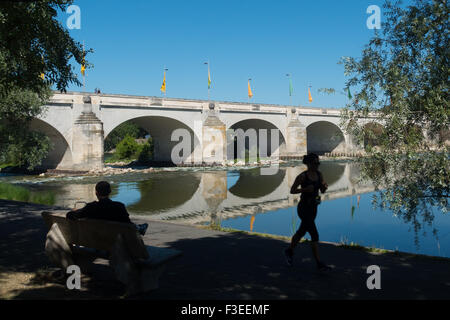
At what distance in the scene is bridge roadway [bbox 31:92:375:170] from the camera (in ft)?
97.8

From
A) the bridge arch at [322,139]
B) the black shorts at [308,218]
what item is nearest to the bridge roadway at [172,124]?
the bridge arch at [322,139]

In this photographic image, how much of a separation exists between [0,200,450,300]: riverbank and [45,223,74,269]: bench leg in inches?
7.8

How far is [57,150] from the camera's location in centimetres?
3128

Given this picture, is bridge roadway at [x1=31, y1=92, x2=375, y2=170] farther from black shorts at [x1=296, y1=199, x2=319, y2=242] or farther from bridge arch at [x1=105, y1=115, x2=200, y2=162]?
black shorts at [x1=296, y1=199, x2=319, y2=242]

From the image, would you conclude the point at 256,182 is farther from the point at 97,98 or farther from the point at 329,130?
the point at 329,130

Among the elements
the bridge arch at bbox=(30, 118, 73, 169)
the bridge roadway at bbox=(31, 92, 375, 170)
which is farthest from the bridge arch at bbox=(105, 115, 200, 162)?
the bridge arch at bbox=(30, 118, 73, 169)

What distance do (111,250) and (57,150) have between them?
2986cm

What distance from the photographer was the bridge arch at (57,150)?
30066mm

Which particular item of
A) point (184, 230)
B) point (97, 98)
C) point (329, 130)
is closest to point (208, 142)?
point (97, 98)

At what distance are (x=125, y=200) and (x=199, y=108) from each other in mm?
21790

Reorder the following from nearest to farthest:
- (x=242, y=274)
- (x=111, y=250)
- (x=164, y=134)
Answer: (x=111, y=250), (x=242, y=274), (x=164, y=134)

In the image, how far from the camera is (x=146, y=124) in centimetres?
3972

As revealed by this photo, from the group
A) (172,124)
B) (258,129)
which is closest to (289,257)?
(172,124)

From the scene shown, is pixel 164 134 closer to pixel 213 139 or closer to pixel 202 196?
pixel 213 139
